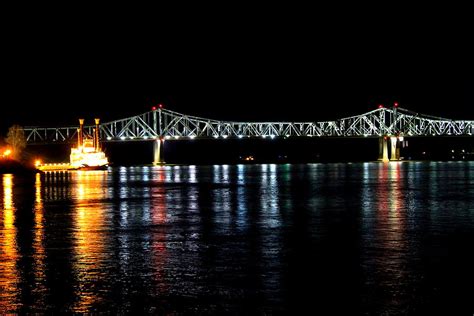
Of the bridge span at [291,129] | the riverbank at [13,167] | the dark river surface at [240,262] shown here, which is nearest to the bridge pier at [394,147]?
the bridge span at [291,129]

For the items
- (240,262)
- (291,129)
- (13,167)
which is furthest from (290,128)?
(240,262)

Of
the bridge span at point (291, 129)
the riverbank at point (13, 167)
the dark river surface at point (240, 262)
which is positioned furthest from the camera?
the bridge span at point (291, 129)

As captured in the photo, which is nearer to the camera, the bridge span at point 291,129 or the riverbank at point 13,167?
the riverbank at point 13,167

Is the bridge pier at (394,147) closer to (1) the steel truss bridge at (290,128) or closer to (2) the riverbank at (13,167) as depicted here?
(1) the steel truss bridge at (290,128)

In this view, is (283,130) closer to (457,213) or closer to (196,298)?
(457,213)

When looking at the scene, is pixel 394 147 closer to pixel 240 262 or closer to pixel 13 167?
pixel 13 167

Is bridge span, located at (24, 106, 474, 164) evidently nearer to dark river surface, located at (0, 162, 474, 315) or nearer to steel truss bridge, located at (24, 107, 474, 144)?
steel truss bridge, located at (24, 107, 474, 144)

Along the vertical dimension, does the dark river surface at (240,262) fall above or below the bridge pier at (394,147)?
below

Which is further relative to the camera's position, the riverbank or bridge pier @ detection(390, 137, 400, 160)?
bridge pier @ detection(390, 137, 400, 160)

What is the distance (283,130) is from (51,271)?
16590cm

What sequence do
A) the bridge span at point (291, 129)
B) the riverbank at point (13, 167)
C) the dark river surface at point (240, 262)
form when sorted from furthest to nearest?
the bridge span at point (291, 129) → the riverbank at point (13, 167) → the dark river surface at point (240, 262)

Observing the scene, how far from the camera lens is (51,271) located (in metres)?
14.5

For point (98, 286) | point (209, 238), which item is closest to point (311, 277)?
point (98, 286)

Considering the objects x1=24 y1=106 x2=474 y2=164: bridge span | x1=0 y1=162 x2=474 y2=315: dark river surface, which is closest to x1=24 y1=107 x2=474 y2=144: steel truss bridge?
x1=24 y1=106 x2=474 y2=164: bridge span
